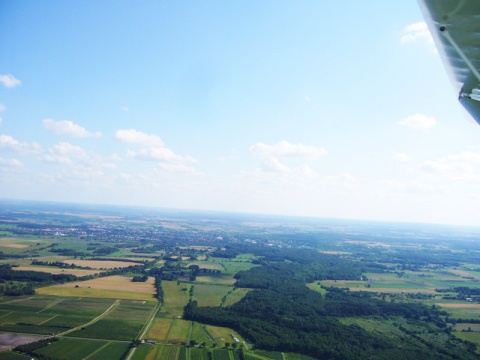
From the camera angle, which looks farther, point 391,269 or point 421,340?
point 391,269

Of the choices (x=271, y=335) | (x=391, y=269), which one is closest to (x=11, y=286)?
(x=271, y=335)

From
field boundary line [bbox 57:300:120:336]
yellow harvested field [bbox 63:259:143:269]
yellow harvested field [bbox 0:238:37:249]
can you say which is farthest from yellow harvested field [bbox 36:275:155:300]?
yellow harvested field [bbox 0:238:37:249]

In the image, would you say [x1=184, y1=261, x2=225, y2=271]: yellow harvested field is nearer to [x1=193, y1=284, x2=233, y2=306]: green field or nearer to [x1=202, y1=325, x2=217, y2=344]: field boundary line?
[x1=193, y1=284, x2=233, y2=306]: green field

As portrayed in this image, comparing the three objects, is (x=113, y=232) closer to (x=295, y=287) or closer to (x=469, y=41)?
(x=295, y=287)

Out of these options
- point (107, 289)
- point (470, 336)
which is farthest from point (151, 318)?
point (470, 336)

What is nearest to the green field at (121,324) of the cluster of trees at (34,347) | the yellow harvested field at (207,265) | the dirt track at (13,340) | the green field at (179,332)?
the cluster of trees at (34,347)

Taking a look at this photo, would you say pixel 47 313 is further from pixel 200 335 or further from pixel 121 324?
pixel 200 335
